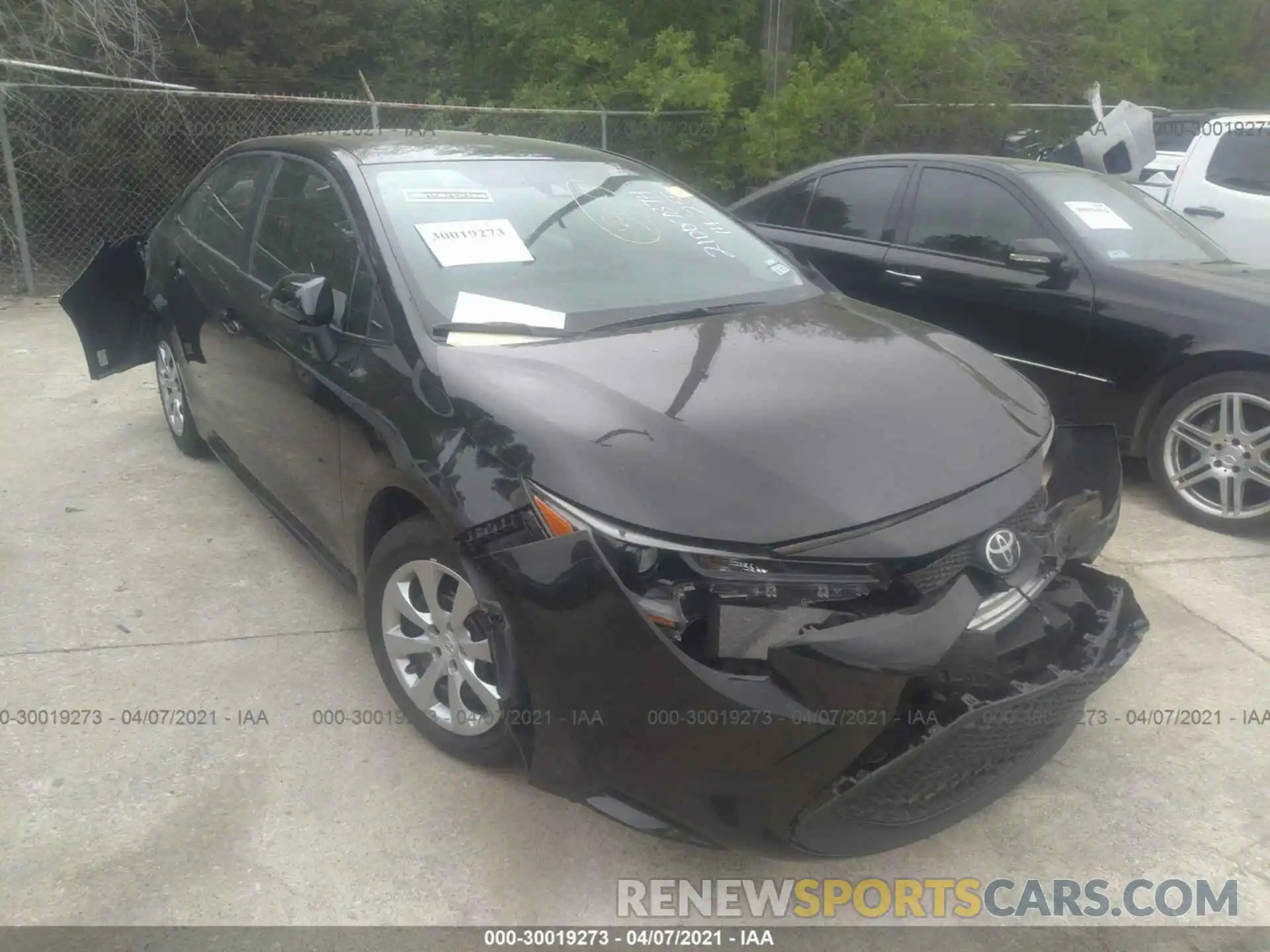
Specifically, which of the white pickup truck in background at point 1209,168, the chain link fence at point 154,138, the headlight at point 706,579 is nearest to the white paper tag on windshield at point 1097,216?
the white pickup truck in background at point 1209,168

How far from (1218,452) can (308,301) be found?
3741mm

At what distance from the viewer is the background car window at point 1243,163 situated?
7336 mm

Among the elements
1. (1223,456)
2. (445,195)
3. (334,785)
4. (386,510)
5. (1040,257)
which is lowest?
(334,785)

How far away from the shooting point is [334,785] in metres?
2.75

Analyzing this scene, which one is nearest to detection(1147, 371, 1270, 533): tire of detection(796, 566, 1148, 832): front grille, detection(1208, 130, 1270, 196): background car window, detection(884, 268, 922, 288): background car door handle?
detection(884, 268, 922, 288): background car door handle

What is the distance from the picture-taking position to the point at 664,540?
2.09 m

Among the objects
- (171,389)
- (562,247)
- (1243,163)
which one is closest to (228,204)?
(171,389)

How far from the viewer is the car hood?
215 centimetres

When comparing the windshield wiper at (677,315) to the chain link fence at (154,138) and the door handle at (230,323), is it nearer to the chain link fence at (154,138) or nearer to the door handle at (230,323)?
→ the door handle at (230,323)

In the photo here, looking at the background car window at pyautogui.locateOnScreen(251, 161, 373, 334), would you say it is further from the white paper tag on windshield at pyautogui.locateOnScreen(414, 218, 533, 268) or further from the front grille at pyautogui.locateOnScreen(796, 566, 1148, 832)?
the front grille at pyautogui.locateOnScreen(796, 566, 1148, 832)

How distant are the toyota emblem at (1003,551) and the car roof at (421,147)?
229 centimetres

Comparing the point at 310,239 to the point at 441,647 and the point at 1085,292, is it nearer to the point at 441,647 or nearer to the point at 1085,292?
the point at 441,647

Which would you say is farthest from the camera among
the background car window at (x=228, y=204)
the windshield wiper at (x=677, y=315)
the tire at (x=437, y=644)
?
the background car window at (x=228, y=204)

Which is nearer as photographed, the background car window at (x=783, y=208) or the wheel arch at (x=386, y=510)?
the wheel arch at (x=386, y=510)
